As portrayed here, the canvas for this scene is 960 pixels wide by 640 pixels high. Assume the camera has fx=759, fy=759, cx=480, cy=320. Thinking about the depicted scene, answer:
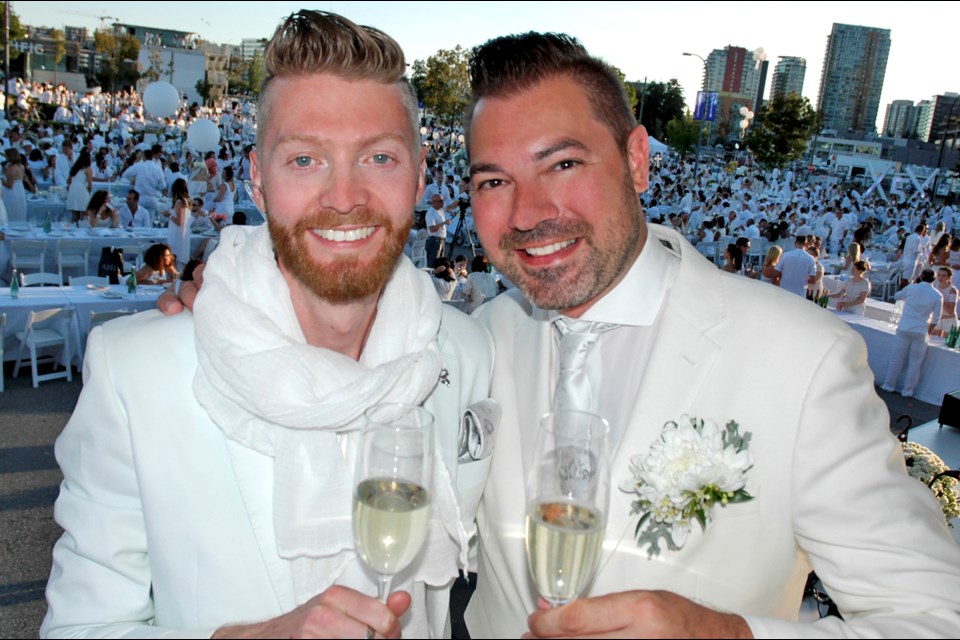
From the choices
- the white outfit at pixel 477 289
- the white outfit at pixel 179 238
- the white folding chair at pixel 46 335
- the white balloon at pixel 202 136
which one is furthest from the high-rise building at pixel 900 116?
the white folding chair at pixel 46 335

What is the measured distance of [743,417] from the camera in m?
1.93

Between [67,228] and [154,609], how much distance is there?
12.1 m

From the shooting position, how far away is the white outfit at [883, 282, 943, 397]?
9.77m

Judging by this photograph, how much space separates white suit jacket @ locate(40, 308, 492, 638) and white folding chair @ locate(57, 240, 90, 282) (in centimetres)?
1075

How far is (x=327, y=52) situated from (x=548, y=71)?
612 mm

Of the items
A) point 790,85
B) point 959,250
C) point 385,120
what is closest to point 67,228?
point 385,120

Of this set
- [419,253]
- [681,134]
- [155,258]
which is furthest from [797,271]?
[681,134]

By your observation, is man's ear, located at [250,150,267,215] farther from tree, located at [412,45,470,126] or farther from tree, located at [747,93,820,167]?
tree, located at [747,93,820,167]

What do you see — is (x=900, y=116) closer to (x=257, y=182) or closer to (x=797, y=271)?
(x=797, y=271)

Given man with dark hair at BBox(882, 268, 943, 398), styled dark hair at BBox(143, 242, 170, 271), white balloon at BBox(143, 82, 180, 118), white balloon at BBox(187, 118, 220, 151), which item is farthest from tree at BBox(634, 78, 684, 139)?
styled dark hair at BBox(143, 242, 170, 271)

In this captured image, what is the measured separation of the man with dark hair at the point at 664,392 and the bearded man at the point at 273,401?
0.91 ft

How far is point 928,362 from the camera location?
400 inches

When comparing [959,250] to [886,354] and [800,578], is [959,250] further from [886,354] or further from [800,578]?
[800,578]

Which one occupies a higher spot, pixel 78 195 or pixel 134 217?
pixel 78 195
